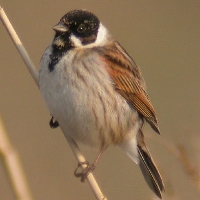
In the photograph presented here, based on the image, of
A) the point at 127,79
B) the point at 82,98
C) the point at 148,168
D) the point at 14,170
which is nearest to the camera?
the point at 14,170

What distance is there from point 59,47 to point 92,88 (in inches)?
12.3

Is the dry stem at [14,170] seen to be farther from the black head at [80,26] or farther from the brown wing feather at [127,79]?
the brown wing feather at [127,79]

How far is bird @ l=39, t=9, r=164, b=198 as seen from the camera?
429 cm

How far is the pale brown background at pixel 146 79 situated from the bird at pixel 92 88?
0.35 m

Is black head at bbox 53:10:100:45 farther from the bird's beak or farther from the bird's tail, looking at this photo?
the bird's tail

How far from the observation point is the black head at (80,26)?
14.3 feet

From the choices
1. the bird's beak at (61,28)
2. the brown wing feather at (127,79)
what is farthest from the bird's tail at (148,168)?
the bird's beak at (61,28)

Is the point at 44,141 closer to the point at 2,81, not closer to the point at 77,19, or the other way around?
the point at 2,81

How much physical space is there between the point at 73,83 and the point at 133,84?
1.95ft

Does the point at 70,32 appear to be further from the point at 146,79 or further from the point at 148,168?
the point at 146,79

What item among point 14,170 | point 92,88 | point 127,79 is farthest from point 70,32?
point 14,170

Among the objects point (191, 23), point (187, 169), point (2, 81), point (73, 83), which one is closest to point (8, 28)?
point (73, 83)

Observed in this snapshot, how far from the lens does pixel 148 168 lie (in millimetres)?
4863

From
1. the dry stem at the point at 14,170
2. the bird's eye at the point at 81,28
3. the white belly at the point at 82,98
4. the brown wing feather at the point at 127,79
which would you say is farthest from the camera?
the brown wing feather at the point at 127,79
